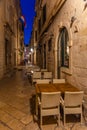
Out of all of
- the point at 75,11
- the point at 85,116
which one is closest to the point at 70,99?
the point at 85,116

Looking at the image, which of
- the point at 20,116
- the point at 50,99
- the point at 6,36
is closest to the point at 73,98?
the point at 50,99

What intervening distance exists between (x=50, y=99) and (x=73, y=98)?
Result: 0.63 m

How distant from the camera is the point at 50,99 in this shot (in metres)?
4.13

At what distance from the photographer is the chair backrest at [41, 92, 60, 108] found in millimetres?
4059

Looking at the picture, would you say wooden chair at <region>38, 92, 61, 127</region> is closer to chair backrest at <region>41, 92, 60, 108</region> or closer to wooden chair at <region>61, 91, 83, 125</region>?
chair backrest at <region>41, 92, 60, 108</region>

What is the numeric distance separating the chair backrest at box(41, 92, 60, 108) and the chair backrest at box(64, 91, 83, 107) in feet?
0.79

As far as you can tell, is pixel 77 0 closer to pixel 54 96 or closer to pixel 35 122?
pixel 54 96

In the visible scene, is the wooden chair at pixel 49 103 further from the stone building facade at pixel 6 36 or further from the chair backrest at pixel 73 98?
the stone building facade at pixel 6 36

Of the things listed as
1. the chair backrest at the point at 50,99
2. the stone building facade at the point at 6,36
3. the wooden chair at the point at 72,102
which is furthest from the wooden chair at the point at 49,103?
the stone building facade at the point at 6,36

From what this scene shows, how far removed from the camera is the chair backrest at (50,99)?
160 inches

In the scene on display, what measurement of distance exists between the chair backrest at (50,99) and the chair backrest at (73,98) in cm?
24

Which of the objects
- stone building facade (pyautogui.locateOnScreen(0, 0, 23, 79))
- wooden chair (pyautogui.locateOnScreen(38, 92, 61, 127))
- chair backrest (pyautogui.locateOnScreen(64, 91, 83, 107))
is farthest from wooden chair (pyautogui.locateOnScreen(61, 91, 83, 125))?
stone building facade (pyautogui.locateOnScreen(0, 0, 23, 79))

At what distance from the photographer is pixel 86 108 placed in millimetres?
5125

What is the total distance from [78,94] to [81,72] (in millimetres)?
1440
